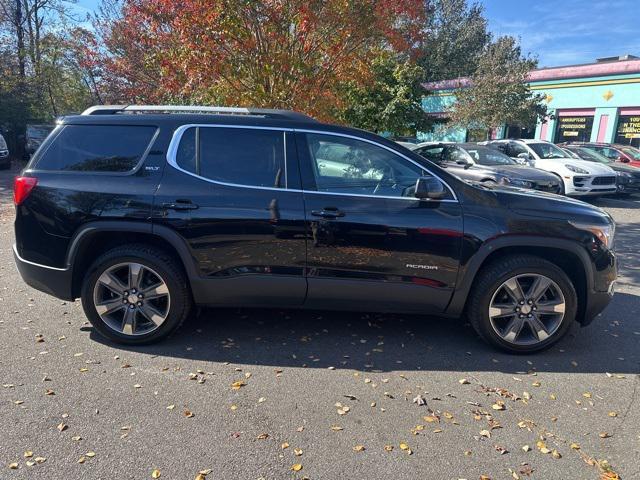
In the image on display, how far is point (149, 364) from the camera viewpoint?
3676 millimetres

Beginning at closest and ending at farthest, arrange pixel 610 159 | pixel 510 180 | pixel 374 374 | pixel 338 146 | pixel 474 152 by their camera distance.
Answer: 1. pixel 374 374
2. pixel 338 146
3. pixel 510 180
4. pixel 474 152
5. pixel 610 159

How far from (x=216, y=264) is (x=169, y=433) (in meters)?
1.36

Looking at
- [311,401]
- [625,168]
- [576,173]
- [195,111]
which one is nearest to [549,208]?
[311,401]

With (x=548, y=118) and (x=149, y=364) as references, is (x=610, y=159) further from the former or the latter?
(x=149, y=364)

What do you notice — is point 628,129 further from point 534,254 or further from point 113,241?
point 113,241

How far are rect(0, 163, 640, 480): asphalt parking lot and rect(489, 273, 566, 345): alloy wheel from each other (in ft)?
0.72

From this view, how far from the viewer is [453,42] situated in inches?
1490

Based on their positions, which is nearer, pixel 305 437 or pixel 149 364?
pixel 305 437

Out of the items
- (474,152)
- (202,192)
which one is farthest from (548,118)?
(202,192)

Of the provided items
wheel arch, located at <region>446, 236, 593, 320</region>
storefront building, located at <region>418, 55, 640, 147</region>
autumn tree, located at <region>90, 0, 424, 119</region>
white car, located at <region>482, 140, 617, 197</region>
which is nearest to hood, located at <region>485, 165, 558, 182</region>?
white car, located at <region>482, 140, 617, 197</region>

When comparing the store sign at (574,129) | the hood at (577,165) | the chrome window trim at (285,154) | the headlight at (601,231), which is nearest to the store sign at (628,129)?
the store sign at (574,129)

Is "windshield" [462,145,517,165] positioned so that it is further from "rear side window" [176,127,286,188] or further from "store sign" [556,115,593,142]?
"store sign" [556,115,593,142]

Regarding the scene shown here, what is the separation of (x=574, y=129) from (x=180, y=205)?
2648 cm

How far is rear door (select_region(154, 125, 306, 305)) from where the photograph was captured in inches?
146
